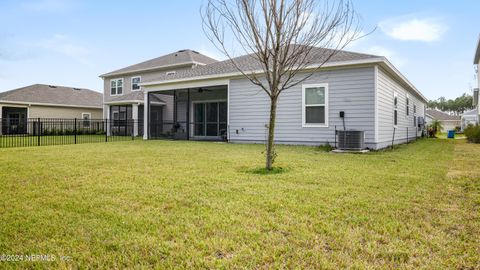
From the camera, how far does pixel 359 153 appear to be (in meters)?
9.09

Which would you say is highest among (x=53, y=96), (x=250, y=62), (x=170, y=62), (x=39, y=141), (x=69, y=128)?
(x=170, y=62)

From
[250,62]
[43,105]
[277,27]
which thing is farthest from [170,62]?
[277,27]

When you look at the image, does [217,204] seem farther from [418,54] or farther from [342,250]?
[418,54]

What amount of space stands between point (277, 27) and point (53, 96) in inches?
1058

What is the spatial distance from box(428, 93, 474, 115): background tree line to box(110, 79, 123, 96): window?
212 ft

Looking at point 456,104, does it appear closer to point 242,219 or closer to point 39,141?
point 39,141

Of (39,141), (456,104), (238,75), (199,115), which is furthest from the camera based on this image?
(456,104)

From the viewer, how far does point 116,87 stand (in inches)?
998

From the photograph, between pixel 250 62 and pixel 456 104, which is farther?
pixel 456 104

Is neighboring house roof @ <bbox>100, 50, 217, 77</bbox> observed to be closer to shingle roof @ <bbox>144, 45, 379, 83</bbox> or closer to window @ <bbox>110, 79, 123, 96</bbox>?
window @ <bbox>110, 79, 123, 96</bbox>

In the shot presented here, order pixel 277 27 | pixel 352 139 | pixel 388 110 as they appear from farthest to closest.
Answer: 1. pixel 388 110
2. pixel 352 139
3. pixel 277 27

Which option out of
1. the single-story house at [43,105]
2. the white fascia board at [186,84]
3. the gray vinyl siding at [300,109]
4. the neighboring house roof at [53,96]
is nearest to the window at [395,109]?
the gray vinyl siding at [300,109]

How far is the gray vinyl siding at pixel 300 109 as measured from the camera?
1029 cm

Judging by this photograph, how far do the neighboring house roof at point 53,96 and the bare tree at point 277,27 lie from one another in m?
23.7
